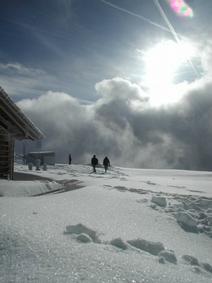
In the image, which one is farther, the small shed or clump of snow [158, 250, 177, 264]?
the small shed

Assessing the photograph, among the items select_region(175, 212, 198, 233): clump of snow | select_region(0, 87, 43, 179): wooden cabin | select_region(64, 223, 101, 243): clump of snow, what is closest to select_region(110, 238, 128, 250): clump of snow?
select_region(64, 223, 101, 243): clump of snow

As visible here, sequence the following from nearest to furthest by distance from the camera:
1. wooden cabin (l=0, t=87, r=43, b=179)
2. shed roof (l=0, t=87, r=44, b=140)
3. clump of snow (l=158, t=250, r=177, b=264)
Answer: clump of snow (l=158, t=250, r=177, b=264)
shed roof (l=0, t=87, r=44, b=140)
wooden cabin (l=0, t=87, r=43, b=179)

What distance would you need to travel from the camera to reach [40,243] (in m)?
4.76

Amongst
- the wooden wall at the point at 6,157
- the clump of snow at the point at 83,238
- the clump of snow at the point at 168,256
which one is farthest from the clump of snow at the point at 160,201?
the wooden wall at the point at 6,157

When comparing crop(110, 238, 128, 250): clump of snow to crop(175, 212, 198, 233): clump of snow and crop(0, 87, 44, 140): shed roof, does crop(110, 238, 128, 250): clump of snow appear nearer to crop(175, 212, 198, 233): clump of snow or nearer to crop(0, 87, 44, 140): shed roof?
crop(175, 212, 198, 233): clump of snow

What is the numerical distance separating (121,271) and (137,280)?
0.27 metres

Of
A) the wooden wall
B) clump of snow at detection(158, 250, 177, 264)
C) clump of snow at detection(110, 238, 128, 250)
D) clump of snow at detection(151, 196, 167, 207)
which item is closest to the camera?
clump of snow at detection(158, 250, 177, 264)

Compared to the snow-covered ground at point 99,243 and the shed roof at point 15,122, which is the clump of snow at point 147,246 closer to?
the snow-covered ground at point 99,243

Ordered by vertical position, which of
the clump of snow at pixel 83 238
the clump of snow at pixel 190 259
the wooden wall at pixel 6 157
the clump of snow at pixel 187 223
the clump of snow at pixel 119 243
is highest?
the wooden wall at pixel 6 157

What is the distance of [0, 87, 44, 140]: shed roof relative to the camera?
499 inches

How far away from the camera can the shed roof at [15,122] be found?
12.7 m

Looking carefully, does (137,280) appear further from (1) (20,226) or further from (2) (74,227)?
(1) (20,226)

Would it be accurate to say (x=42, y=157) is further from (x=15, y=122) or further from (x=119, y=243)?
(x=119, y=243)

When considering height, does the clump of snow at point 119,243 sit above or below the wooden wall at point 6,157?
below
